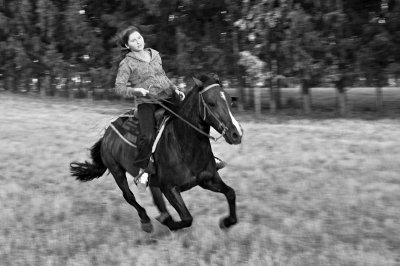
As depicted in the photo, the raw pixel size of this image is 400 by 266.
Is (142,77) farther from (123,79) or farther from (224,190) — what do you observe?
(224,190)

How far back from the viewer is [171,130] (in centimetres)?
601

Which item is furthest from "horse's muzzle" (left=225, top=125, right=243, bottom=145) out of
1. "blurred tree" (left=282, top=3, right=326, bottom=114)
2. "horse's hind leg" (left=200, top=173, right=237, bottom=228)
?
"blurred tree" (left=282, top=3, right=326, bottom=114)

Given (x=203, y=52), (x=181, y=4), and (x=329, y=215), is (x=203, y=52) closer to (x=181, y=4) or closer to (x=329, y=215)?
(x=181, y=4)

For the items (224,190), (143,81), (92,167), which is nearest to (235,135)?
(224,190)

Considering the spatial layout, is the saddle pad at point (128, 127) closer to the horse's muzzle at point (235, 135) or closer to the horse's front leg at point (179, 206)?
the horse's front leg at point (179, 206)

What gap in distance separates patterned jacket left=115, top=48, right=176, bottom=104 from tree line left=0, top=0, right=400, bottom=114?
46.7 feet

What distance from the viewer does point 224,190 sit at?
237 inches

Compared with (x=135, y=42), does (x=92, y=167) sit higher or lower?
lower

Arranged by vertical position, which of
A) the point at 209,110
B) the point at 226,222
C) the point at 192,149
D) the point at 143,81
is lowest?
the point at 226,222

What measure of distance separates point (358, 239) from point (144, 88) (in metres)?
3.21

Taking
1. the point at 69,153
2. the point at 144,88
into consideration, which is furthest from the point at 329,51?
the point at 144,88

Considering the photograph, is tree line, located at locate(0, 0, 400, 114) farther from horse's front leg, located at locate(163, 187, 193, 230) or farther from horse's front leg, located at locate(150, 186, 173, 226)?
horse's front leg, located at locate(163, 187, 193, 230)

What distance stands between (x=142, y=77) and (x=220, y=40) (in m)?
17.8

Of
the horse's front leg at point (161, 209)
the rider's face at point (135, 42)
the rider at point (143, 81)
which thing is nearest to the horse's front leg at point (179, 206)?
the horse's front leg at point (161, 209)
